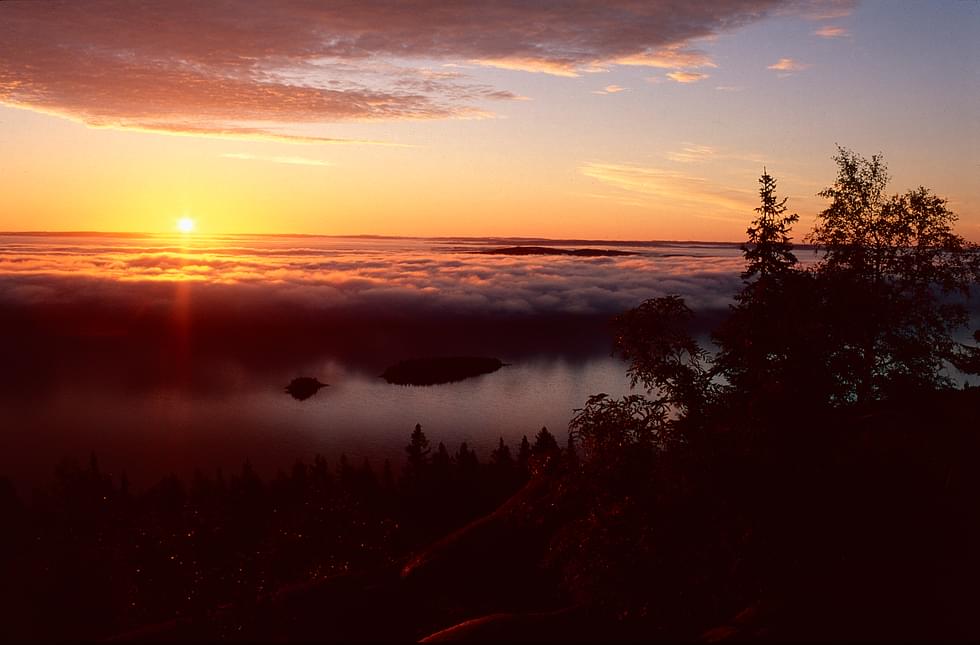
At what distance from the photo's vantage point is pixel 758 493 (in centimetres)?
1959

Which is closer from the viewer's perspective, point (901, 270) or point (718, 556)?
point (718, 556)

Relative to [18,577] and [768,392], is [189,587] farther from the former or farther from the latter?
[768,392]

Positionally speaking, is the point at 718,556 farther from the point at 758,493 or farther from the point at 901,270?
the point at 901,270

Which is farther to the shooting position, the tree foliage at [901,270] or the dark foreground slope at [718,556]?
the tree foliage at [901,270]

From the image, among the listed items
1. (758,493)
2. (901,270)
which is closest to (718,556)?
(758,493)

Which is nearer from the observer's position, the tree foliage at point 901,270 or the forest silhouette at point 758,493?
the forest silhouette at point 758,493

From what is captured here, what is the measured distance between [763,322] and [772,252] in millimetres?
2356

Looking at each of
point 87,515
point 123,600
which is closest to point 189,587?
point 123,600

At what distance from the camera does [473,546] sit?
4022 centimetres

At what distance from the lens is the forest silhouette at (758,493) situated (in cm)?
1966

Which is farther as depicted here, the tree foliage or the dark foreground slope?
the tree foliage

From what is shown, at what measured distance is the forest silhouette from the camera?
1966 cm

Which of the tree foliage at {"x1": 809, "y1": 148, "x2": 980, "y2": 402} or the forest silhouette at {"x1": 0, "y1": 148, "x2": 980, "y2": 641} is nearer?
Answer: the forest silhouette at {"x1": 0, "y1": 148, "x2": 980, "y2": 641}

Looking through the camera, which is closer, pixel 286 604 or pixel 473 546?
pixel 286 604
